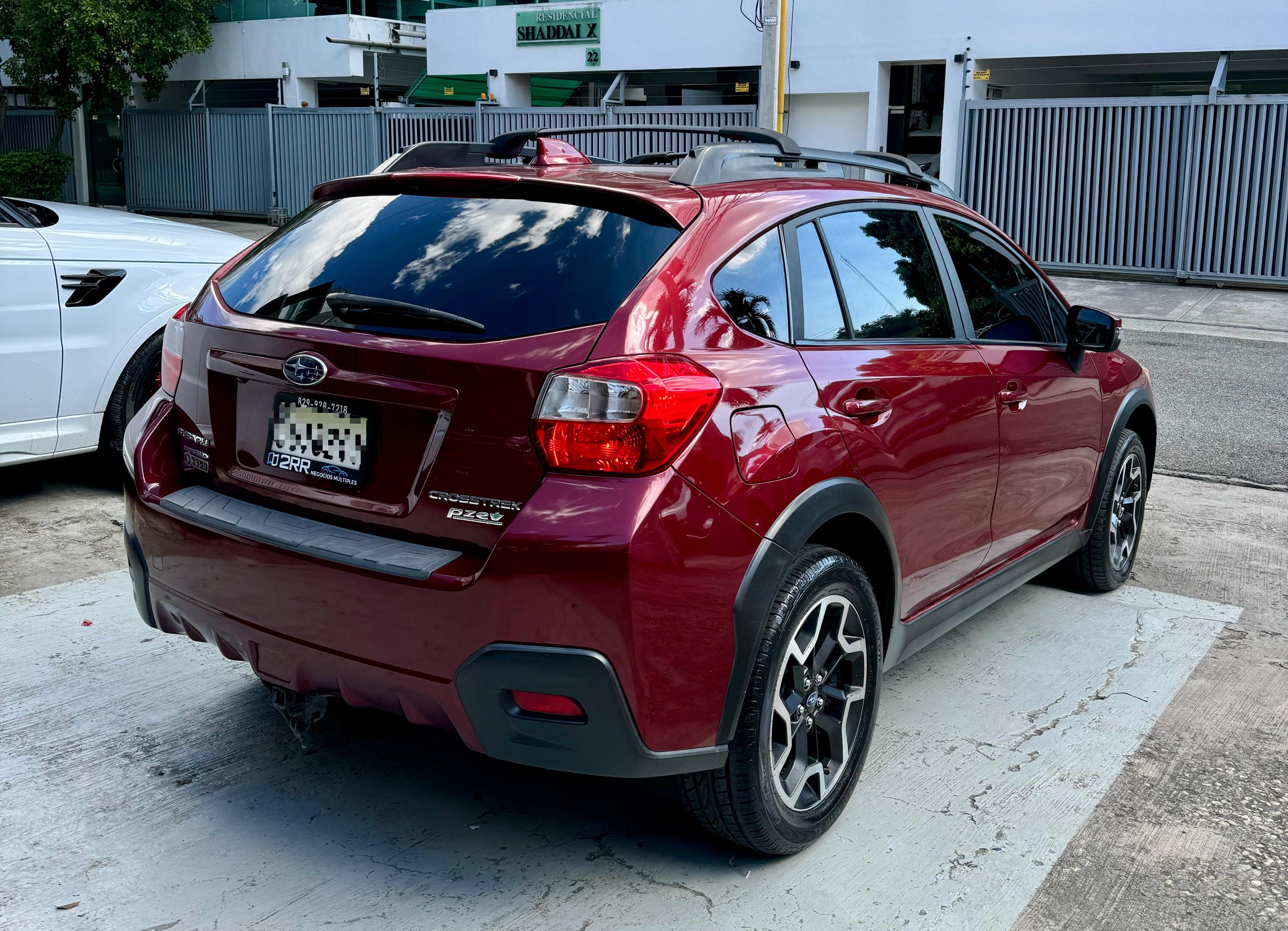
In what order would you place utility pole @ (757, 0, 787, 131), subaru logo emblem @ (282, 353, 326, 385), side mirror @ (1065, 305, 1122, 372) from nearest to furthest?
1. subaru logo emblem @ (282, 353, 326, 385)
2. side mirror @ (1065, 305, 1122, 372)
3. utility pole @ (757, 0, 787, 131)

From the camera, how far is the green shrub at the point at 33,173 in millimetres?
21344

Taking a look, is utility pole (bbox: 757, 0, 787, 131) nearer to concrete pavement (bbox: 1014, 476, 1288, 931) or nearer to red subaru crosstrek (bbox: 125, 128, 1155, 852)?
concrete pavement (bbox: 1014, 476, 1288, 931)

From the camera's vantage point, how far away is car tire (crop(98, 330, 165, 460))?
19.2 ft

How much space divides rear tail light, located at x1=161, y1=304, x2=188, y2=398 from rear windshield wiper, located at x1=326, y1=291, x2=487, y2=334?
1.93 ft

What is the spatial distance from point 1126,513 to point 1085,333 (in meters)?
1.10

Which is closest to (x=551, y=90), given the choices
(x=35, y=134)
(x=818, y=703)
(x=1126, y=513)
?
(x=35, y=134)

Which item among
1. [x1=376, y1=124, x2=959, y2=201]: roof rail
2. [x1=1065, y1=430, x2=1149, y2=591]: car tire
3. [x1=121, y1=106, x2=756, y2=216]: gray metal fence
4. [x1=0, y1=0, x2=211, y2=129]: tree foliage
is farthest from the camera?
[x1=0, y1=0, x2=211, y2=129]: tree foliage

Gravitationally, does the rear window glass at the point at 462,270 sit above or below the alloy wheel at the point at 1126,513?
above

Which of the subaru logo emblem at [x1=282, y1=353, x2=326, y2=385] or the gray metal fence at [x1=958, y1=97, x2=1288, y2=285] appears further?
the gray metal fence at [x1=958, y1=97, x2=1288, y2=285]

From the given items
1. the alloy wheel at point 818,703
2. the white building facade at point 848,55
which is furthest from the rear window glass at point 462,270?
the white building facade at point 848,55

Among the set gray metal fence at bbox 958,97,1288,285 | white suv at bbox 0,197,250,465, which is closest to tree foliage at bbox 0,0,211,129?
gray metal fence at bbox 958,97,1288,285

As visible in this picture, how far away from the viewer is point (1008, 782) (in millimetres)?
3471

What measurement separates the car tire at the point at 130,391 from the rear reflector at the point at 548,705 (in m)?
3.93

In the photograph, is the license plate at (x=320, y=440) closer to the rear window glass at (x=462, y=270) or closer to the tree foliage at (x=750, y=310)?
the rear window glass at (x=462, y=270)
